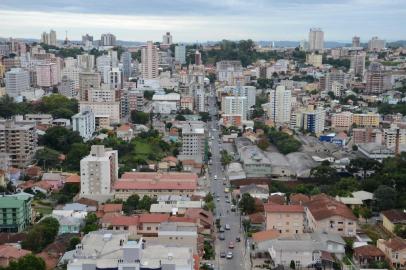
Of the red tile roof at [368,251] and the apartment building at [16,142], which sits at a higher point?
the apartment building at [16,142]

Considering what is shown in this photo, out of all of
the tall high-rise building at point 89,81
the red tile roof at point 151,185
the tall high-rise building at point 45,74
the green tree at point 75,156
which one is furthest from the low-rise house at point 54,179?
the tall high-rise building at point 45,74

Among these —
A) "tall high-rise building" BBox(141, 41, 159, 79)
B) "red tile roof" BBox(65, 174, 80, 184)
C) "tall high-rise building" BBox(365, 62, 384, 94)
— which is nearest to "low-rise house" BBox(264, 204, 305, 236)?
"red tile roof" BBox(65, 174, 80, 184)

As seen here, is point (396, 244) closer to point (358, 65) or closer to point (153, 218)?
point (153, 218)

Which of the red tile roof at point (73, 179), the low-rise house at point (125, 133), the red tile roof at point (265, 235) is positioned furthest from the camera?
the low-rise house at point (125, 133)

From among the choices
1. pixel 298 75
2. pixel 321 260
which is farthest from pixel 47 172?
pixel 298 75

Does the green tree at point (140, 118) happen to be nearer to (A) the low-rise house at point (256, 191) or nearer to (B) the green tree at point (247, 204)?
(A) the low-rise house at point (256, 191)

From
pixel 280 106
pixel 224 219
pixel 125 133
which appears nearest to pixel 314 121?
pixel 280 106
